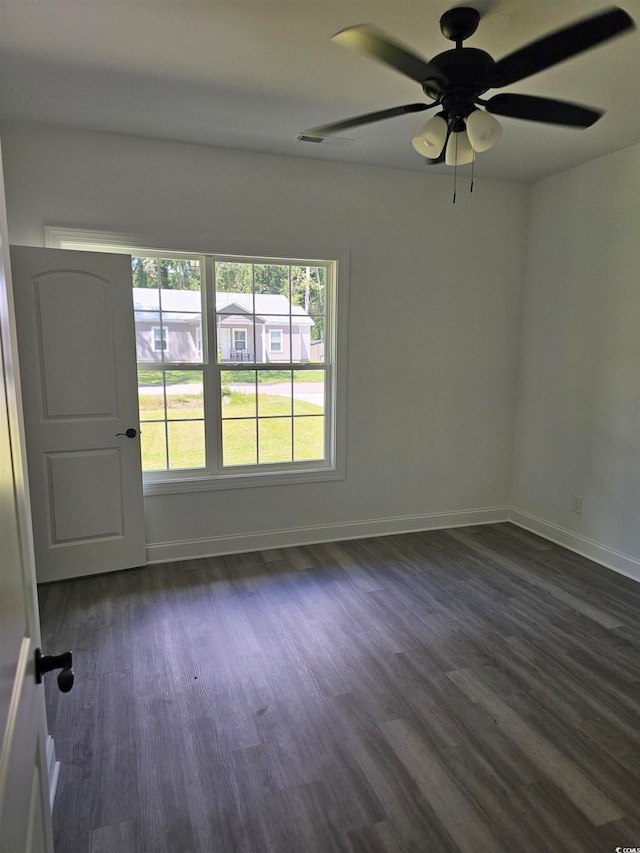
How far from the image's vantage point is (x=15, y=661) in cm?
76

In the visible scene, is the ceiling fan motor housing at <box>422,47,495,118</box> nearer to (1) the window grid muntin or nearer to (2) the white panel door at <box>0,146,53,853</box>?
(2) the white panel door at <box>0,146,53,853</box>

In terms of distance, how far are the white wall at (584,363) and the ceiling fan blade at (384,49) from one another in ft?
7.43

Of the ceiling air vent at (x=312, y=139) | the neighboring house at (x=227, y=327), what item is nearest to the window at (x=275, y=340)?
the neighboring house at (x=227, y=327)

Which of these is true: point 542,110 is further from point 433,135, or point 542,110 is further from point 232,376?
point 232,376

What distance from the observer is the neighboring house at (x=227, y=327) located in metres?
3.40

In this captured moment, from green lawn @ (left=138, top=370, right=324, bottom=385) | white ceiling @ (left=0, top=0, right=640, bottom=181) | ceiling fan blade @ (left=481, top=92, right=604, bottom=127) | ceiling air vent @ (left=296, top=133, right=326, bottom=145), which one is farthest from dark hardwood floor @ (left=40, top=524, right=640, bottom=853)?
ceiling air vent @ (left=296, top=133, right=326, bottom=145)

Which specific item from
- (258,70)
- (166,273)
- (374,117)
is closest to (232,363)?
(166,273)

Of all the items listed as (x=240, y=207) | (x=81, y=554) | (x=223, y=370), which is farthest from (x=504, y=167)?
(x=81, y=554)

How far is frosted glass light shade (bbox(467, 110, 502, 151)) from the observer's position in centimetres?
182

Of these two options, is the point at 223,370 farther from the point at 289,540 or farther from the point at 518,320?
the point at 518,320

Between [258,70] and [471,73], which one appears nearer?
[471,73]

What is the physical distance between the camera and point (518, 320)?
4.26m

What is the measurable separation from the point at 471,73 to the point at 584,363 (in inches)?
99.3

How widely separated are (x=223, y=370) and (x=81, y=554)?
1.53 meters
